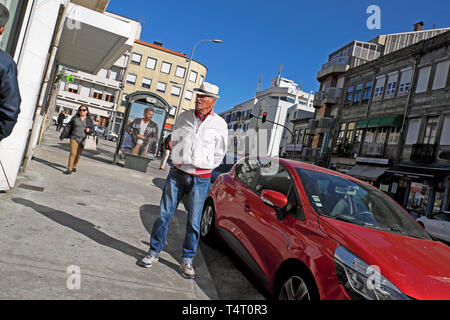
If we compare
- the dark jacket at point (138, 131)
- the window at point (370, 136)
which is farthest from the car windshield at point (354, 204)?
the window at point (370, 136)

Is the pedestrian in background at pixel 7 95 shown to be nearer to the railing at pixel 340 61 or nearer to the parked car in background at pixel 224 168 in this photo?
the parked car in background at pixel 224 168

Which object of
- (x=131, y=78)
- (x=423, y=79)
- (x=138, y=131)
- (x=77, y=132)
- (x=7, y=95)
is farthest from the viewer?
(x=131, y=78)

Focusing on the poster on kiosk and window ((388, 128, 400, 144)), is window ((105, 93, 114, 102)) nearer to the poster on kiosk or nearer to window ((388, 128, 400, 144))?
window ((388, 128, 400, 144))

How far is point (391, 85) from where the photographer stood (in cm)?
2756

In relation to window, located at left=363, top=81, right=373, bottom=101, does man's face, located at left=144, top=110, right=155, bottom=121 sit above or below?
below

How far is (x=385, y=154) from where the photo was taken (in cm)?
2648

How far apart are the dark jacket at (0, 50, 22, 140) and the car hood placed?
2492mm

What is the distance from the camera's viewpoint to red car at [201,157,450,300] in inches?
101

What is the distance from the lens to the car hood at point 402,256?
2.47m

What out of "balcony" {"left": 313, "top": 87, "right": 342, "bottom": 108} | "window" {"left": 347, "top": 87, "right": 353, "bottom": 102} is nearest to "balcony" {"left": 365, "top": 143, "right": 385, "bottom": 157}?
"window" {"left": 347, "top": 87, "right": 353, "bottom": 102}

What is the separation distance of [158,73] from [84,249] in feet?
182

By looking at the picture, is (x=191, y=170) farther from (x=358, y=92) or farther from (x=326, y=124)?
(x=326, y=124)

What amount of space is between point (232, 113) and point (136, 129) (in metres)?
80.6

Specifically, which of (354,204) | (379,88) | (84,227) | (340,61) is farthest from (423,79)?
(84,227)
